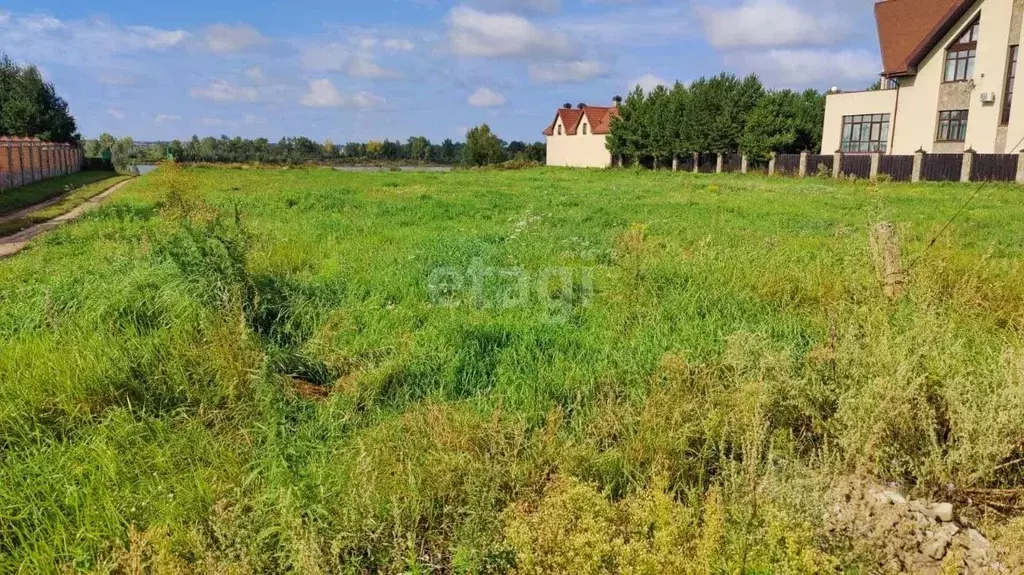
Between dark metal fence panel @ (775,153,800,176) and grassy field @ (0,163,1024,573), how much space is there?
25.9m

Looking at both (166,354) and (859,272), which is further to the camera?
(859,272)

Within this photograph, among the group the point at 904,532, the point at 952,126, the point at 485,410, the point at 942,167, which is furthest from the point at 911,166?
the point at 485,410

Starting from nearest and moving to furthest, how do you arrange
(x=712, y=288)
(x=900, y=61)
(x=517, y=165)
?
(x=712, y=288)
(x=900, y=61)
(x=517, y=165)

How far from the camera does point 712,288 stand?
230 inches

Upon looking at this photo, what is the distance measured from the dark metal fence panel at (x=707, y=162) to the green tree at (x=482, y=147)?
20.5m

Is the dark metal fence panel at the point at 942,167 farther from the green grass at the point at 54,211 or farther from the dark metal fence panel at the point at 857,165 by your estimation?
the green grass at the point at 54,211

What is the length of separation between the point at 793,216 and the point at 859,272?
712cm

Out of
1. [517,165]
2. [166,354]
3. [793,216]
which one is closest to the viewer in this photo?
[166,354]

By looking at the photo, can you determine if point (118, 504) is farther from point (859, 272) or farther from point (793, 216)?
point (793, 216)

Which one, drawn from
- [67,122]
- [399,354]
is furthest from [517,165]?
[399,354]

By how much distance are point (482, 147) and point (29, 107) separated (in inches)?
1255

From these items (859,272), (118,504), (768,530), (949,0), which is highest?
(949,0)

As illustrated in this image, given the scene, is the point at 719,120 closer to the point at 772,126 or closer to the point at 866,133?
the point at 772,126

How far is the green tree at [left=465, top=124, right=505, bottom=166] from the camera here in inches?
2151
